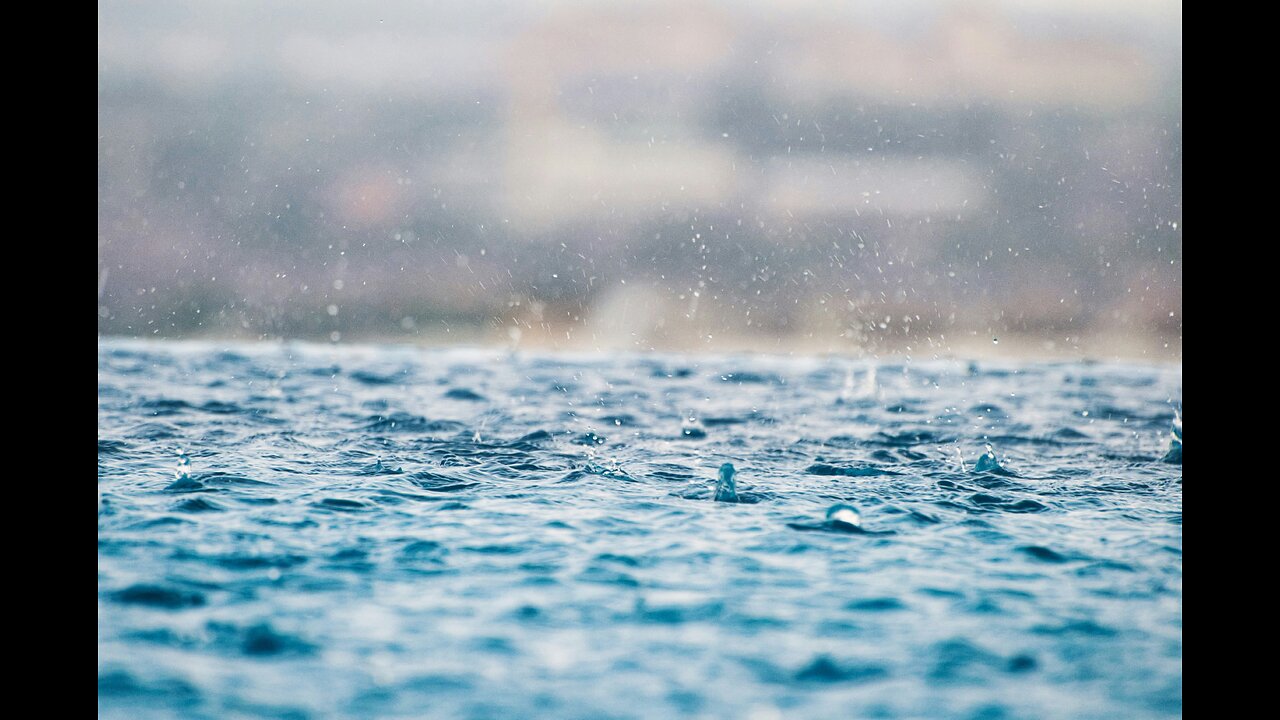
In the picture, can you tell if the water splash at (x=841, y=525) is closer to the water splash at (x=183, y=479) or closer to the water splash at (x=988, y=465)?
the water splash at (x=988, y=465)

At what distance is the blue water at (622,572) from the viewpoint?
450cm

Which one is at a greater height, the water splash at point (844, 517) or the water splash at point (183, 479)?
the water splash at point (183, 479)

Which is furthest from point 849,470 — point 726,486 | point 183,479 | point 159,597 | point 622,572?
point 159,597

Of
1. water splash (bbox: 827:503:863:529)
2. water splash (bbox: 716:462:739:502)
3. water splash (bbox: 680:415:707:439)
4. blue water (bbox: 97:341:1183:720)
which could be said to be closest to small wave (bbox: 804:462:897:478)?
blue water (bbox: 97:341:1183:720)

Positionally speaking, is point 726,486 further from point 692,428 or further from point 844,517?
point 692,428

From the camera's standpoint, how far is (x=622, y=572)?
6137mm

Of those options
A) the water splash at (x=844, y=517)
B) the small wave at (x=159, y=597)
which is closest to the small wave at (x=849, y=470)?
the water splash at (x=844, y=517)

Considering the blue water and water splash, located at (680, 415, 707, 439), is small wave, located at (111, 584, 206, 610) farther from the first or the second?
water splash, located at (680, 415, 707, 439)

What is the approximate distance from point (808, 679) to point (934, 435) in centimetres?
913

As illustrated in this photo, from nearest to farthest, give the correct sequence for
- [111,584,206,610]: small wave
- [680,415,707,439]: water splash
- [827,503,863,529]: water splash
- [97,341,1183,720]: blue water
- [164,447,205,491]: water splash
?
[97,341,1183,720]: blue water, [111,584,206,610]: small wave, [827,503,863,529]: water splash, [164,447,205,491]: water splash, [680,415,707,439]: water splash

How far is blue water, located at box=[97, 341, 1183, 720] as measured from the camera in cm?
450
